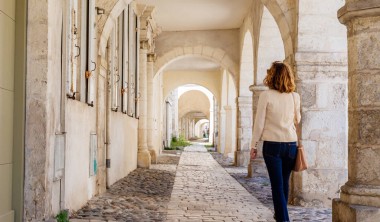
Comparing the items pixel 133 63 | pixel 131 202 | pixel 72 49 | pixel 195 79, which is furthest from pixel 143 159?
pixel 195 79

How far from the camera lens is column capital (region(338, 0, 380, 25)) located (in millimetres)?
3592

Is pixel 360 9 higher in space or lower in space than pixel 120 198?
higher

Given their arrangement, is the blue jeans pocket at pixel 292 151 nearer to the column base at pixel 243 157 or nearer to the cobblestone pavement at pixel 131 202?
the cobblestone pavement at pixel 131 202

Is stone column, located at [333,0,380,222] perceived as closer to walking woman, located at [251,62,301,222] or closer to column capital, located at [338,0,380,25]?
column capital, located at [338,0,380,25]

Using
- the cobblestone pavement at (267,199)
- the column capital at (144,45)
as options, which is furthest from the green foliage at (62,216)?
the column capital at (144,45)

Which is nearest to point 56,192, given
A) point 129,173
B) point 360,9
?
point 360,9

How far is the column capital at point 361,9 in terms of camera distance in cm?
359

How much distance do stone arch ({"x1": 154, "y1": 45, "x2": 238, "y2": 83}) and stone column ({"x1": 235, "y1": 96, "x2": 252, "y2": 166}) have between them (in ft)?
3.17

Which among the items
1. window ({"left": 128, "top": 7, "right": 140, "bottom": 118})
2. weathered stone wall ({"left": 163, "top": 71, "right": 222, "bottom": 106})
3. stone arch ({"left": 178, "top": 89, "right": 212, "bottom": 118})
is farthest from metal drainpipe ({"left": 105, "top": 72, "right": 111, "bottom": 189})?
stone arch ({"left": 178, "top": 89, "right": 212, "bottom": 118})

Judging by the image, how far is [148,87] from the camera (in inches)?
515

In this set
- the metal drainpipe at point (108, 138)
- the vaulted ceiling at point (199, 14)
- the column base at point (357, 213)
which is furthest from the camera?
the vaulted ceiling at point (199, 14)

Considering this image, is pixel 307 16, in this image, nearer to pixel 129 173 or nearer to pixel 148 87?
pixel 129 173

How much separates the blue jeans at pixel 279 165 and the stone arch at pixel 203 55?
9.53 meters

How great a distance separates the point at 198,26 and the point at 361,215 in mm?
10082
